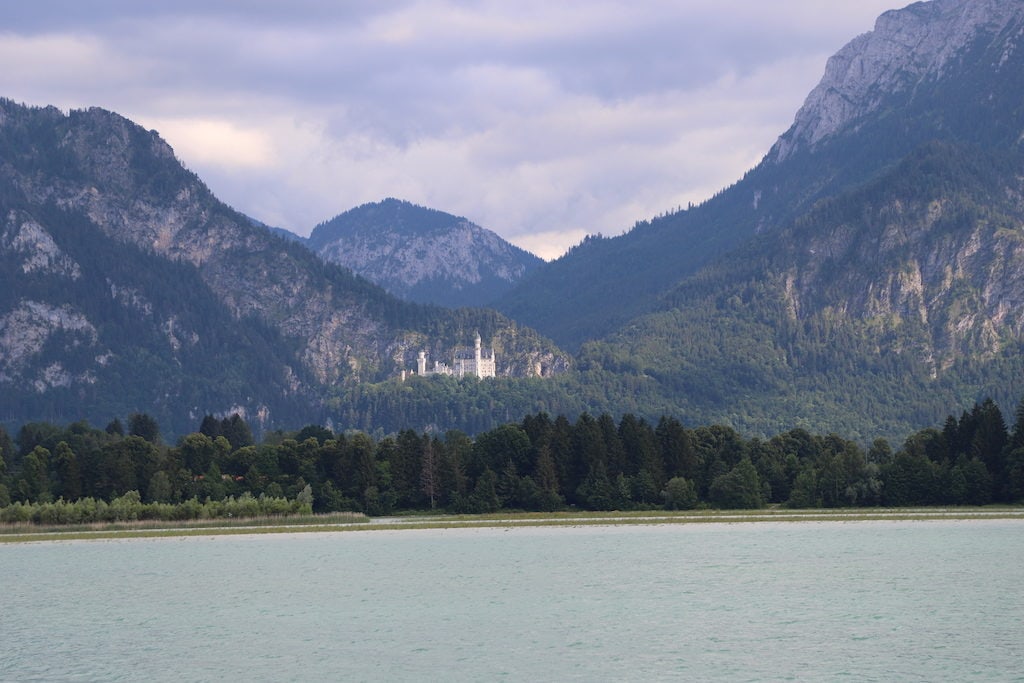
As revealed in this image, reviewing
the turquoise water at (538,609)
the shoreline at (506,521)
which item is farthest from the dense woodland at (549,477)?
the turquoise water at (538,609)

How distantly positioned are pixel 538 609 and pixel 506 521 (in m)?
72.6

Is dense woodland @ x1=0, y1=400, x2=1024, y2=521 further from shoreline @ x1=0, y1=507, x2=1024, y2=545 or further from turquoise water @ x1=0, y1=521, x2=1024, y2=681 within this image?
turquoise water @ x1=0, y1=521, x2=1024, y2=681

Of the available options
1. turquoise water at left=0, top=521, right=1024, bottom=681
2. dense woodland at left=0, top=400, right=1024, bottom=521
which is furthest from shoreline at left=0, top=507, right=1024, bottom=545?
turquoise water at left=0, top=521, right=1024, bottom=681

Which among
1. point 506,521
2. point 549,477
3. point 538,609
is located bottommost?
point 538,609

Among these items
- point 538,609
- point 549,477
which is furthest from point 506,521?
point 538,609

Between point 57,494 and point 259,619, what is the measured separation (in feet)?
346

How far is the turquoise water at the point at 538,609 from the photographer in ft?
239

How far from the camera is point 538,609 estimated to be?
3617 inches

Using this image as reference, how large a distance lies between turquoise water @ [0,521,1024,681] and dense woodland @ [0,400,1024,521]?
31.4 meters

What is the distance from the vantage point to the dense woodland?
173125 millimetres

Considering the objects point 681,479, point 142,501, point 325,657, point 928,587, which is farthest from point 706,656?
point 142,501

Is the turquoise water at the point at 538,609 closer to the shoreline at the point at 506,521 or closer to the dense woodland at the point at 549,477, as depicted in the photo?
the shoreline at the point at 506,521

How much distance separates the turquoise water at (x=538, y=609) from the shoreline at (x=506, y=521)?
49.1ft

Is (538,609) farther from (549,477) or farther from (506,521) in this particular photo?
(549,477)
